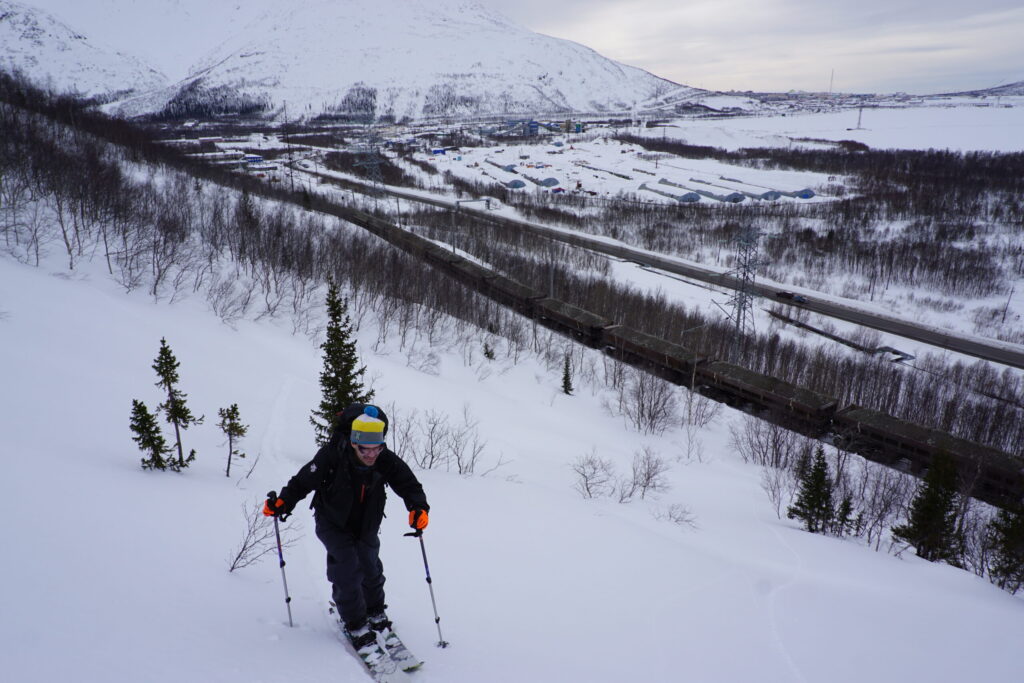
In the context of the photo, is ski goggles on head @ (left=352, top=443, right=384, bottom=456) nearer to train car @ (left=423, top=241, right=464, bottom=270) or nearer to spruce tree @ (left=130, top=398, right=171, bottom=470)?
spruce tree @ (left=130, top=398, right=171, bottom=470)

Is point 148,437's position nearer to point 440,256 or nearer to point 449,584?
point 449,584

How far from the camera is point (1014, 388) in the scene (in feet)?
→ 110

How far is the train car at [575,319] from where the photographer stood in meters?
37.6

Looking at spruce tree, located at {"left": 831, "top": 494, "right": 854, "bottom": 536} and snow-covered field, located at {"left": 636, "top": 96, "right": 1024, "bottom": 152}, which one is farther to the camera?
snow-covered field, located at {"left": 636, "top": 96, "right": 1024, "bottom": 152}

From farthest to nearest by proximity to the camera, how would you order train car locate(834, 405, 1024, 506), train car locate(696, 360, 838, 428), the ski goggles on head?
1. train car locate(696, 360, 838, 428)
2. train car locate(834, 405, 1024, 506)
3. the ski goggles on head

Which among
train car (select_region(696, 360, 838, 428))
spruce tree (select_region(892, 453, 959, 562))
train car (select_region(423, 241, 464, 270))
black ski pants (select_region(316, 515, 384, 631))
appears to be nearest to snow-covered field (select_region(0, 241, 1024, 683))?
black ski pants (select_region(316, 515, 384, 631))

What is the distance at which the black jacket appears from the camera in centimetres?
511

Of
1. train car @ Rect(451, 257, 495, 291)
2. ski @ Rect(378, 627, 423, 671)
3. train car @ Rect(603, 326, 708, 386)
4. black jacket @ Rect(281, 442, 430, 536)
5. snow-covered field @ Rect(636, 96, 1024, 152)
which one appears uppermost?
snow-covered field @ Rect(636, 96, 1024, 152)

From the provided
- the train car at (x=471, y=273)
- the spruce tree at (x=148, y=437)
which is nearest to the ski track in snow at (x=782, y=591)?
the spruce tree at (x=148, y=437)

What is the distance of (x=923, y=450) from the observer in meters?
24.4

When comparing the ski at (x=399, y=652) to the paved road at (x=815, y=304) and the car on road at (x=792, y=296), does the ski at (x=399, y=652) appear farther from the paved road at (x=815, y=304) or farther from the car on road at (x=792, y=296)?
the car on road at (x=792, y=296)

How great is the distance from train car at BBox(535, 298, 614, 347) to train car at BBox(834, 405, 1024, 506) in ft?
49.2

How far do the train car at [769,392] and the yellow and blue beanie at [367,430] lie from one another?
Result: 2815 centimetres

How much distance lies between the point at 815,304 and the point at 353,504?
5157cm
